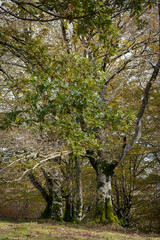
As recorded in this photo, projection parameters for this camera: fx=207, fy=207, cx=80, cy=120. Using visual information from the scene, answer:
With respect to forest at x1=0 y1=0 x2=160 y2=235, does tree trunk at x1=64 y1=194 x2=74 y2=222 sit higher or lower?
lower

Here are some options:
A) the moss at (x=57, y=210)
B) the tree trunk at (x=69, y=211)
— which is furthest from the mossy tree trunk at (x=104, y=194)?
the tree trunk at (x=69, y=211)

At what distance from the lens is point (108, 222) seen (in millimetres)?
9203

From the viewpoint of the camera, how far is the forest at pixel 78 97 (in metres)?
4.46

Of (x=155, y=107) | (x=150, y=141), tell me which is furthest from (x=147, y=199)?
(x=155, y=107)

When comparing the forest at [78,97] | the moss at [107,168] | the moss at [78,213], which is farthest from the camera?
the moss at [78,213]

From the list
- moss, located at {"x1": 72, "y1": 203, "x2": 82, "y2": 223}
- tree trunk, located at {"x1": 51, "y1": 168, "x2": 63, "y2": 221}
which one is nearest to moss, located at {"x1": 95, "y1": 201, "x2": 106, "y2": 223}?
moss, located at {"x1": 72, "y1": 203, "x2": 82, "y2": 223}

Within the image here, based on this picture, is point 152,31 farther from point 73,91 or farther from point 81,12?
point 73,91

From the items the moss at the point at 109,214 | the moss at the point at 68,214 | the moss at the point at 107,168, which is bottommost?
the moss at the point at 68,214

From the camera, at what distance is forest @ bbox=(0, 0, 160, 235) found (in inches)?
176

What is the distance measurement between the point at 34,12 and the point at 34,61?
1214 millimetres

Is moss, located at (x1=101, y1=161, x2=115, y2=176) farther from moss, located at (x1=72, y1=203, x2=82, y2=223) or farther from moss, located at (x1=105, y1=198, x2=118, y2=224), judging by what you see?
moss, located at (x1=72, y1=203, x2=82, y2=223)

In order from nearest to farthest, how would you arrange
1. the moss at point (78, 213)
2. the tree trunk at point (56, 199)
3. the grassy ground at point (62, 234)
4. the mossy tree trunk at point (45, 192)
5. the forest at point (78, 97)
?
1. the forest at point (78, 97)
2. the grassy ground at point (62, 234)
3. the moss at point (78, 213)
4. the tree trunk at point (56, 199)
5. the mossy tree trunk at point (45, 192)

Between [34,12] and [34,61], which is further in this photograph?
[34,61]

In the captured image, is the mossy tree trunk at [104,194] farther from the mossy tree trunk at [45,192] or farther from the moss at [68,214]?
the moss at [68,214]
